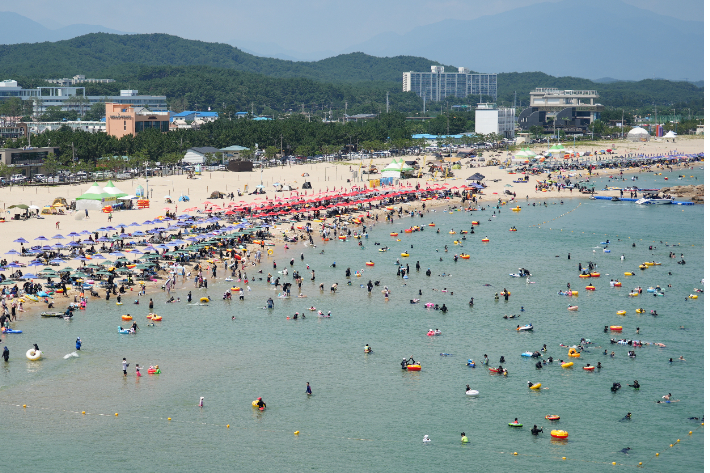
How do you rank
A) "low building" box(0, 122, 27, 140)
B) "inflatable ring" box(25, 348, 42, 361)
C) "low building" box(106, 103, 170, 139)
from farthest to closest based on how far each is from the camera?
"low building" box(106, 103, 170, 139) < "low building" box(0, 122, 27, 140) < "inflatable ring" box(25, 348, 42, 361)

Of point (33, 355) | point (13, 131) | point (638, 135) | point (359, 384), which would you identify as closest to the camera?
point (359, 384)

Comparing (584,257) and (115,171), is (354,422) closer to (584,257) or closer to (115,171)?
(584,257)

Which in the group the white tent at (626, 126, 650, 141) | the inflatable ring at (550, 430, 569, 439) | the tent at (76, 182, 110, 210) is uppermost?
the white tent at (626, 126, 650, 141)

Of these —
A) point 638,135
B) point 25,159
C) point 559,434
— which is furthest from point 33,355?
→ point 638,135

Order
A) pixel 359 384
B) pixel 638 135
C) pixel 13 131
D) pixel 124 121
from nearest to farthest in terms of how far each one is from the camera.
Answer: pixel 359 384, pixel 13 131, pixel 124 121, pixel 638 135

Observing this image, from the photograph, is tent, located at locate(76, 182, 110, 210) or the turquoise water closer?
the turquoise water

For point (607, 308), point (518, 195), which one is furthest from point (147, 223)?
point (518, 195)

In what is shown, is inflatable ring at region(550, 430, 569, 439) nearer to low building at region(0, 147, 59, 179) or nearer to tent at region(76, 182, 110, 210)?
tent at region(76, 182, 110, 210)

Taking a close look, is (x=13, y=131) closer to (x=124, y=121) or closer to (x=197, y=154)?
(x=124, y=121)

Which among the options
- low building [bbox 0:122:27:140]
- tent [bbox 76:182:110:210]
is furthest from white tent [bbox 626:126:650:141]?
tent [bbox 76:182:110:210]
